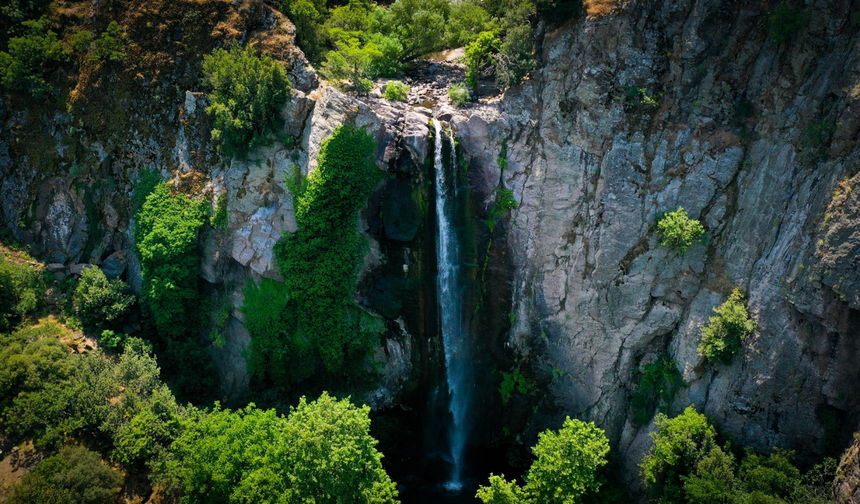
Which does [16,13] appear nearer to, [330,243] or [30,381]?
[30,381]

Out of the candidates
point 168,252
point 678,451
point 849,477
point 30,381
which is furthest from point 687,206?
point 30,381

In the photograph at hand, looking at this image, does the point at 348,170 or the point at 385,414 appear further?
the point at 385,414

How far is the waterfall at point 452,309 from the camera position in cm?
2480

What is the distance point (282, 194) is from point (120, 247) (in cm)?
969

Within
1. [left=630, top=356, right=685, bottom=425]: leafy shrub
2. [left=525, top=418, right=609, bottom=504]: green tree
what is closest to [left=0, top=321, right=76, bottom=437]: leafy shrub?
[left=525, top=418, right=609, bottom=504]: green tree

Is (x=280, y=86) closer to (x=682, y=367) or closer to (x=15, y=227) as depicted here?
(x=15, y=227)

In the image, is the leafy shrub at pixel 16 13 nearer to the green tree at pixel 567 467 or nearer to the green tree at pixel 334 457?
the green tree at pixel 334 457

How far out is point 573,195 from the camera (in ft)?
76.1

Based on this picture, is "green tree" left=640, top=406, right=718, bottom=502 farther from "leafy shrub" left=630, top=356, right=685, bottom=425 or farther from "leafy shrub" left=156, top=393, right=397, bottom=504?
"leafy shrub" left=156, top=393, right=397, bottom=504

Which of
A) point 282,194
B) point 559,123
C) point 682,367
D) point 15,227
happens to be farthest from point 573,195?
point 15,227

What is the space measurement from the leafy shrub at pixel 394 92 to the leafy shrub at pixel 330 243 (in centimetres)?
265

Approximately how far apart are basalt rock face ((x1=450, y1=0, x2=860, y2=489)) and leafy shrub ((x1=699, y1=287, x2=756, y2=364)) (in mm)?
331

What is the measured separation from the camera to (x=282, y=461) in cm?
1975

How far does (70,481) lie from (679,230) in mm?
24677
